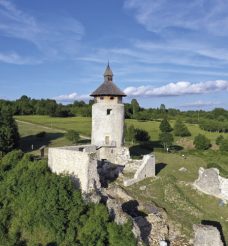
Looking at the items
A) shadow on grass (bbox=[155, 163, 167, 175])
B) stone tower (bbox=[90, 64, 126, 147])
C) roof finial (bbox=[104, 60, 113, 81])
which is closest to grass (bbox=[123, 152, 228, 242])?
shadow on grass (bbox=[155, 163, 167, 175])

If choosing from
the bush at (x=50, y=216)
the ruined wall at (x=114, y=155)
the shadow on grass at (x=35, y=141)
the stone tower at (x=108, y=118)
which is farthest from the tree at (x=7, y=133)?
the bush at (x=50, y=216)

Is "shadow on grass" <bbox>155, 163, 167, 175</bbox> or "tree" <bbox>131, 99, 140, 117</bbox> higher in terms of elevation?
"tree" <bbox>131, 99, 140, 117</bbox>

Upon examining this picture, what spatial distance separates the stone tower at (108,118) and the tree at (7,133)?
15467mm

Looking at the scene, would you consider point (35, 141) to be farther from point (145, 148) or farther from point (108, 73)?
point (108, 73)

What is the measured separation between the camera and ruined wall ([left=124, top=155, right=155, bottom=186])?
26719 millimetres

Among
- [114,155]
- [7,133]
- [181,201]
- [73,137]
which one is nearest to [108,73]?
[114,155]

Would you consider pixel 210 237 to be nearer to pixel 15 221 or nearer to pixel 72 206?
pixel 72 206

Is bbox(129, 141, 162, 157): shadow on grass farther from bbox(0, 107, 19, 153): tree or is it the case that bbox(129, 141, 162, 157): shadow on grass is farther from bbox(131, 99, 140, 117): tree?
bbox(131, 99, 140, 117): tree

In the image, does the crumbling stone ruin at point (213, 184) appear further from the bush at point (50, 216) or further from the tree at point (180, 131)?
the tree at point (180, 131)

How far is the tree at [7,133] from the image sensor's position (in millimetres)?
43200

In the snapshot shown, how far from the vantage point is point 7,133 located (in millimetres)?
44125

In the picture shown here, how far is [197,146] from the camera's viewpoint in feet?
189

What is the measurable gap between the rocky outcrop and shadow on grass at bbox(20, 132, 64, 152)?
31692 millimetres

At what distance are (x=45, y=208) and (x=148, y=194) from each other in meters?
7.77
